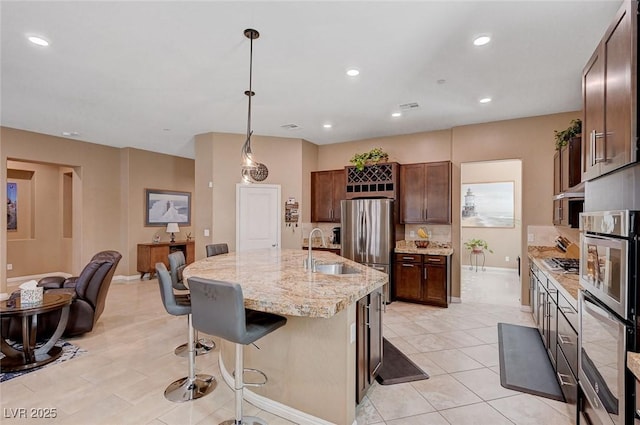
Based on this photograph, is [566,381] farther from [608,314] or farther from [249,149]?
[249,149]

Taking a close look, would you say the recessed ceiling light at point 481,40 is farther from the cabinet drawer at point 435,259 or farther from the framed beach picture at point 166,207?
the framed beach picture at point 166,207

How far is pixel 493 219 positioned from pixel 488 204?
1.32 feet

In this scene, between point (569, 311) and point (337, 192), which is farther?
point (337, 192)

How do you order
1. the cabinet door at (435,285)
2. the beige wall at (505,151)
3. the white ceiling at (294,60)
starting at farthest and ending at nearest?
the cabinet door at (435,285)
the beige wall at (505,151)
the white ceiling at (294,60)

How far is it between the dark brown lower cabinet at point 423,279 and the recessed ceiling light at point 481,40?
3233mm

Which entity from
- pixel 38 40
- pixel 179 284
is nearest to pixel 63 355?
pixel 179 284

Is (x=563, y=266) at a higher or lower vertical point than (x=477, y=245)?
higher

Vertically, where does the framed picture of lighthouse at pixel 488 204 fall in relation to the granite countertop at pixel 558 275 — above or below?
above

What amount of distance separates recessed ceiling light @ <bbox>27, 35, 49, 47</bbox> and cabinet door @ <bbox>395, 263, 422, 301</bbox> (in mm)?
5228

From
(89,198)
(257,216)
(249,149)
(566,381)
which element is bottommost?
(566,381)

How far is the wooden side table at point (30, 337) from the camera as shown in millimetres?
3076

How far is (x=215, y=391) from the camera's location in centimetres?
268

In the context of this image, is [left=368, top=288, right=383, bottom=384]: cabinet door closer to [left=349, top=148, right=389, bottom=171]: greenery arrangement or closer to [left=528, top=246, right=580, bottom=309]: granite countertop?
[left=528, top=246, right=580, bottom=309]: granite countertop

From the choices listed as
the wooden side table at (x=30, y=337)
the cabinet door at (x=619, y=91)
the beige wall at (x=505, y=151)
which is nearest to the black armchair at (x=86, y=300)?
the wooden side table at (x=30, y=337)
